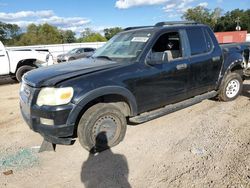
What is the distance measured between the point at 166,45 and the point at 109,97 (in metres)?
1.64

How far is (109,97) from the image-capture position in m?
4.21

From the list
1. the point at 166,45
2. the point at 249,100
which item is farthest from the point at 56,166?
the point at 249,100

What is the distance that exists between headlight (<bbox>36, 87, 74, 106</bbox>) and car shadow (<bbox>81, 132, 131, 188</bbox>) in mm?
856

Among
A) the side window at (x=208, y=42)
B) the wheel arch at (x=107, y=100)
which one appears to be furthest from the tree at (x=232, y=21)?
the wheel arch at (x=107, y=100)

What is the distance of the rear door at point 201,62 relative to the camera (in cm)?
515

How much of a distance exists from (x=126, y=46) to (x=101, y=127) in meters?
1.65

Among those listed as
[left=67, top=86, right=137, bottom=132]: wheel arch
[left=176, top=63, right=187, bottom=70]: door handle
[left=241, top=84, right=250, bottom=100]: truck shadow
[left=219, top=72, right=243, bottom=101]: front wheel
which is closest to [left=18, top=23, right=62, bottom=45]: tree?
[left=241, top=84, right=250, bottom=100]: truck shadow

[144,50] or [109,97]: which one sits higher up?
[144,50]

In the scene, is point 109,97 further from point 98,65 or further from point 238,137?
point 238,137

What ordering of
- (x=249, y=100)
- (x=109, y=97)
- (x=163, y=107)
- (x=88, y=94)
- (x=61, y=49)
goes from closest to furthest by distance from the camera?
(x=88, y=94) → (x=109, y=97) → (x=163, y=107) → (x=249, y=100) → (x=61, y=49)

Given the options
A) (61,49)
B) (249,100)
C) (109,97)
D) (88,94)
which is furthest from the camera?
(61,49)

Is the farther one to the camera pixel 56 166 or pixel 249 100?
pixel 249 100

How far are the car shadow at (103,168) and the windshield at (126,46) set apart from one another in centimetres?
145

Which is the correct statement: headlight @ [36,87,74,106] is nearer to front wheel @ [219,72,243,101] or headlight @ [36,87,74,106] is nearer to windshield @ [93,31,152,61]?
windshield @ [93,31,152,61]
